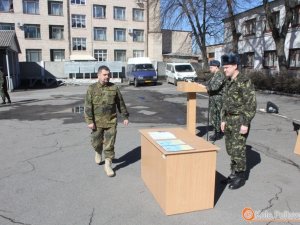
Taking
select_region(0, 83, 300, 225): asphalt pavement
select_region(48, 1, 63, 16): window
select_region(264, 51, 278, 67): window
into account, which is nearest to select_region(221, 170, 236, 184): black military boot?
select_region(0, 83, 300, 225): asphalt pavement

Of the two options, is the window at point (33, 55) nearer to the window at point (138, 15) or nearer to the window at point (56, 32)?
the window at point (56, 32)

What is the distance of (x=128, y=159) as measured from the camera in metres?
5.89

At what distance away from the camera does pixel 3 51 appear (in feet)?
76.9

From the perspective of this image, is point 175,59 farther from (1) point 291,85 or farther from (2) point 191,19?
(1) point 291,85

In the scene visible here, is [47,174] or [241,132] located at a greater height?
[241,132]

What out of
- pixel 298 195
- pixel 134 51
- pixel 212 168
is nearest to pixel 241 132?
pixel 212 168

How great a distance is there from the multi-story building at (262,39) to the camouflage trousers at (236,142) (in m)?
18.7

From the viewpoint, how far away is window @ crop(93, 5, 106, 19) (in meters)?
44.3

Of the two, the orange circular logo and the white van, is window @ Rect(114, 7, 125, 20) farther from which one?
the orange circular logo

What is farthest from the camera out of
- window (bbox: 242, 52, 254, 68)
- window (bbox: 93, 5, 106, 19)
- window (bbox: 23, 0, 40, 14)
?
window (bbox: 93, 5, 106, 19)

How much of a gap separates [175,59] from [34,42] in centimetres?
2144

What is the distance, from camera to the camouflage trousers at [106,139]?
5.02 m

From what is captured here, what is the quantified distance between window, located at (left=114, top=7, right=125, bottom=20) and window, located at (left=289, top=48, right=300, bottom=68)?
29.9 metres

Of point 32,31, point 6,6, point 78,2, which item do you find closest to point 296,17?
point 78,2
